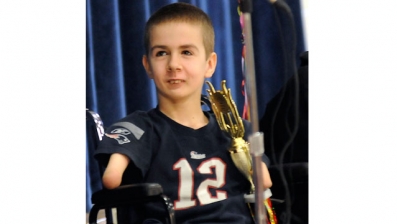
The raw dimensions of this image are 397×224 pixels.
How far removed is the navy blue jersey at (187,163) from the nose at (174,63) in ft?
0.22

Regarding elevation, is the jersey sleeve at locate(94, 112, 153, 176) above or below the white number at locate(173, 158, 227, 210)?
above

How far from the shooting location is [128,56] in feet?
2.67

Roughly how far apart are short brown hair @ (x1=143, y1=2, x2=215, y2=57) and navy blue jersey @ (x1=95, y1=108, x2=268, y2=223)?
12 centimetres

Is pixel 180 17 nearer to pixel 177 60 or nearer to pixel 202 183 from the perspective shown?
pixel 177 60

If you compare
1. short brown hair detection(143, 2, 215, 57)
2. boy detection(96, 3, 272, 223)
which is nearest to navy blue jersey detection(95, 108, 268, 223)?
boy detection(96, 3, 272, 223)

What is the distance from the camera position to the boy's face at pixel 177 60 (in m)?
0.80

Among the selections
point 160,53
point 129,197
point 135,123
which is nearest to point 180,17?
point 160,53

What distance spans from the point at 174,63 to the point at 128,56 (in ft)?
0.23

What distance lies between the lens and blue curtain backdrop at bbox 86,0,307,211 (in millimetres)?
805

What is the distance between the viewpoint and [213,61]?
83 cm

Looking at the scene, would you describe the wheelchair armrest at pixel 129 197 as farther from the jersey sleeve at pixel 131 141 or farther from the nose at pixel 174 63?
the nose at pixel 174 63

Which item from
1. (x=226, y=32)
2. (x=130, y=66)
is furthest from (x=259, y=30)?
(x=130, y=66)

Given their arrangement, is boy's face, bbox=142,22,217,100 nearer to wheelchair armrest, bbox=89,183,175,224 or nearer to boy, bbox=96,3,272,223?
boy, bbox=96,3,272,223
